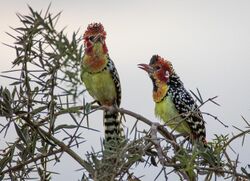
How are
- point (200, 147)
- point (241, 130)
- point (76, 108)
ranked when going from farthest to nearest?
point (241, 130)
point (200, 147)
point (76, 108)

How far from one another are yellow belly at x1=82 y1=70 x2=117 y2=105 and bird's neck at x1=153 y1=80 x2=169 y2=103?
578 mm

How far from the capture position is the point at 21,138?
1.85 m

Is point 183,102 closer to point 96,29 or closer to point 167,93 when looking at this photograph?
point 167,93

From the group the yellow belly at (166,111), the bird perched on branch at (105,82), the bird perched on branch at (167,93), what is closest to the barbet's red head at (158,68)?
the bird perched on branch at (167,93)

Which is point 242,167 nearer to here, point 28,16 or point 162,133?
point 162,133

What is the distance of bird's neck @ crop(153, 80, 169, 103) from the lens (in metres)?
5.52

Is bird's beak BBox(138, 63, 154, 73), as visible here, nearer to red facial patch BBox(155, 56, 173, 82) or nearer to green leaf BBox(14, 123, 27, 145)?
red facial patch BBox(155, 56, 173, 82)

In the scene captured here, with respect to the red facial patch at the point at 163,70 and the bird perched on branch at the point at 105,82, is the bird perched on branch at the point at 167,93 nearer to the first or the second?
the red facial patch at the point at 163,70

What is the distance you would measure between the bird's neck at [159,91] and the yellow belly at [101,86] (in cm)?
58

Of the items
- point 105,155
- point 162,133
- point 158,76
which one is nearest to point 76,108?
point 105,155

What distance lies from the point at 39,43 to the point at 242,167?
2.53ft

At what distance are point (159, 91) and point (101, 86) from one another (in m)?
0.65

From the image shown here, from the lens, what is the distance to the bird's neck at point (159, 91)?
18.1 feet

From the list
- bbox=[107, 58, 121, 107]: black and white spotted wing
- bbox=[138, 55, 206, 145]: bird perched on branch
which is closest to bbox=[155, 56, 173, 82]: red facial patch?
bbox=[138, 55, 206, 145]: bird perched on branch
